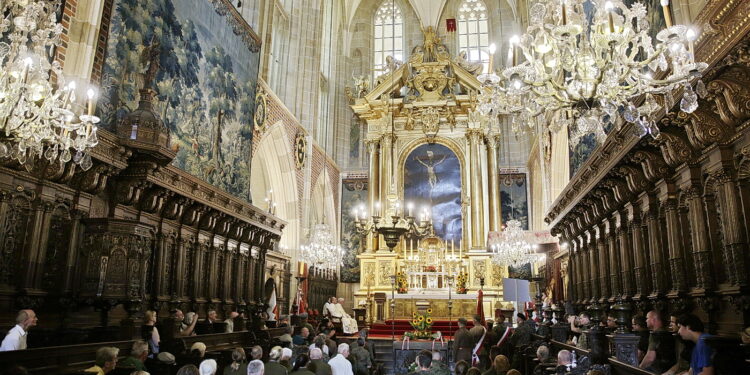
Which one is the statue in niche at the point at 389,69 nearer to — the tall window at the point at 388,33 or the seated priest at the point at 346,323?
the tall window at the point at 388,33

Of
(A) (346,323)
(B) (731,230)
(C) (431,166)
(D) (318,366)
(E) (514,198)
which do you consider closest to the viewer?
(B) (731,230)

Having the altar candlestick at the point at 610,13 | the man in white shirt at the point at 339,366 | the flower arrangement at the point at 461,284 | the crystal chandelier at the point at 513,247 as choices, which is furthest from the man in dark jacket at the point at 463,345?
the flower arrangement at the point at 461,284

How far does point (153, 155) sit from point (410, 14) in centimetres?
1908

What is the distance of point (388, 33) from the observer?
2491 centimetres

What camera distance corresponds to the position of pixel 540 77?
507 cm

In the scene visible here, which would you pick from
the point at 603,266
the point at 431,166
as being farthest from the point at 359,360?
the point at 431,166

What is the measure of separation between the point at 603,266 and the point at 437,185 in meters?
11.5

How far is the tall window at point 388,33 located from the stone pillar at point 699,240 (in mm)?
19322

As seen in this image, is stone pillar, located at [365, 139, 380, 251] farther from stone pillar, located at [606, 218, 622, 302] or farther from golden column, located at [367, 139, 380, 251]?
stone pillar, located at [606, 218, 622, 302]

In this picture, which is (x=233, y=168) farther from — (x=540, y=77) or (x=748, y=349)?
(x=748, y=349)

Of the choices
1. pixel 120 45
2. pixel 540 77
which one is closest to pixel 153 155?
pixel 120 45

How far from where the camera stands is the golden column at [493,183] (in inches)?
802

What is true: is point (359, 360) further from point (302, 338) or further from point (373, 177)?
point (373, 177)

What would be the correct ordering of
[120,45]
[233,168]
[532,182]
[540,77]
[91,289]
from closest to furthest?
[540,77], [91,289], [120,45], [233,168], [532,182]
